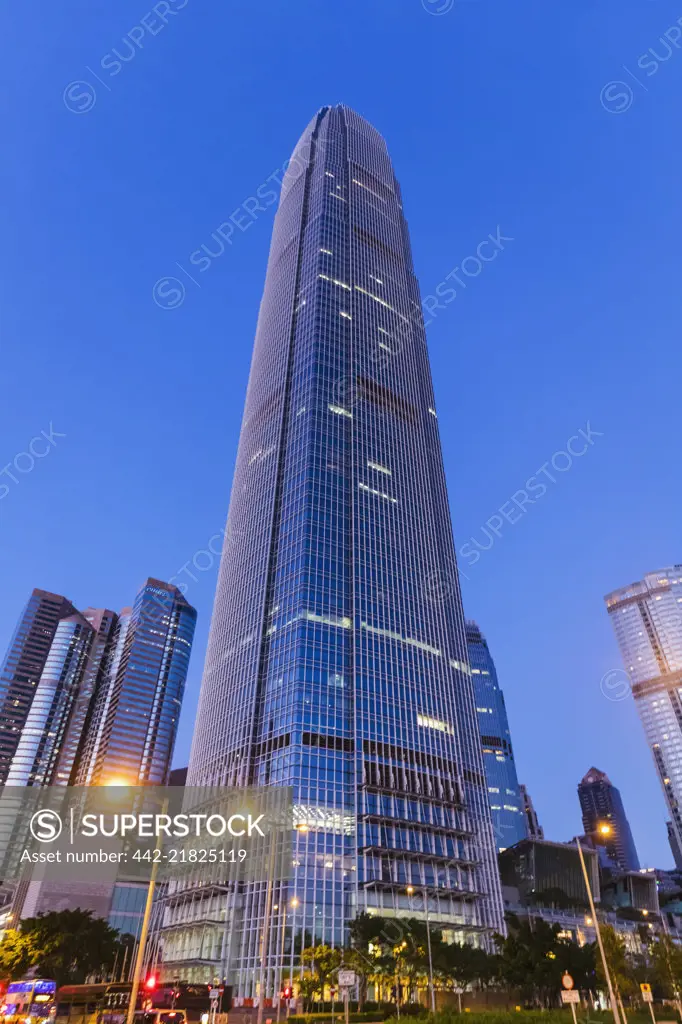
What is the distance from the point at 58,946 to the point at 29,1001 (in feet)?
72.5

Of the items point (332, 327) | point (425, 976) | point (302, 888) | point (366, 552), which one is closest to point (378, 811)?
point (302, 888)

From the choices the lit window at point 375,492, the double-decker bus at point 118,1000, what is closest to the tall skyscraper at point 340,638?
the lit window at point 375,492

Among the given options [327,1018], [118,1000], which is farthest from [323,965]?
[118,1000]

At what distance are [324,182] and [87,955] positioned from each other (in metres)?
162

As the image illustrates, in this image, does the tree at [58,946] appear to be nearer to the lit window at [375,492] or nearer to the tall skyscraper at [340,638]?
the tall skyscraper at [340,638]

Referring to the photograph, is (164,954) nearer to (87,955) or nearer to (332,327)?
(87,955)

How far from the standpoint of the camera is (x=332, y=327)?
456 ft

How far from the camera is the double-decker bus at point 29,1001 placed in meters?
51.6

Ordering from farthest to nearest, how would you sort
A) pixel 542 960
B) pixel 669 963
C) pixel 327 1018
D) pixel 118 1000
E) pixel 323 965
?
pixel 118 1000, pixel 323 965, pixel 542 960, pixel 669 963, pixel 327 1018

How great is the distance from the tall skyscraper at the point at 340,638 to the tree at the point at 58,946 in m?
16.0

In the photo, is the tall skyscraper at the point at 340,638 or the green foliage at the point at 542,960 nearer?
the green foliage at the point at 542,960

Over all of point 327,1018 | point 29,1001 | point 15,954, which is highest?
point 15,954

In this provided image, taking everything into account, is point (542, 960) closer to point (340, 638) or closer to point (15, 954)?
point (15, 954)

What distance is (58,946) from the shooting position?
235ft
